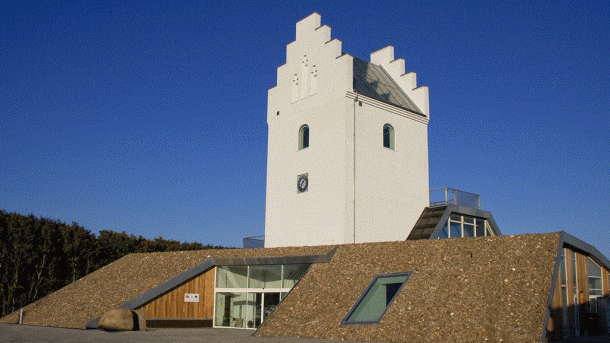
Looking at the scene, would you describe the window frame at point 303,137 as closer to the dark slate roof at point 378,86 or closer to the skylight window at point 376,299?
the dark slate roof at point 378,86

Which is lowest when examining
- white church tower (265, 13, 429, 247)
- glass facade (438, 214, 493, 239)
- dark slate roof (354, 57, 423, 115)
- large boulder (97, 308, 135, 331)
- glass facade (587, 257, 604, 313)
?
large boulder (97, 308, 135, 331)

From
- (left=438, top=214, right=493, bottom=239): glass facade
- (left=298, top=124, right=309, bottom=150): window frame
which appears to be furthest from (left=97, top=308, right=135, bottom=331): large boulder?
(left=438, top=214, right=493, bottom=239): glass facade

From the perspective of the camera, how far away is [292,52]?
2936 cm

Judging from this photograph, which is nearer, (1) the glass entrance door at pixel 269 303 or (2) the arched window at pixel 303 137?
(1) the glass entrance door at pixel 269 303

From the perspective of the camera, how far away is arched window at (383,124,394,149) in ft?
89.1

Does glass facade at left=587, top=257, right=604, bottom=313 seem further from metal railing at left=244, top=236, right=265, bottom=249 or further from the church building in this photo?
metal railing at left=244, top=236, right=265, bottom=249

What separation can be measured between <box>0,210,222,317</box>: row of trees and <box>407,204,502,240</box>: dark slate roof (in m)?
14.5

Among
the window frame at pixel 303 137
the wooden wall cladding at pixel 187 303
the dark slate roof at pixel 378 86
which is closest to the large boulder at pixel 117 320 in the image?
A: the wooden wall cladding at pixel 187 303

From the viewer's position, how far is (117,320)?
18.7 metres

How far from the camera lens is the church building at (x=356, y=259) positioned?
15828mm

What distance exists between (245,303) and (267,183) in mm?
7771

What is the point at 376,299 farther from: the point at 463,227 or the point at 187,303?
the point at 463,227

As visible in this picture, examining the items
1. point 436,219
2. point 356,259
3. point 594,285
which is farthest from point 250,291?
point 594,285

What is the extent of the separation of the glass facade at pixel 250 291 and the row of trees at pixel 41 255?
8287mm
